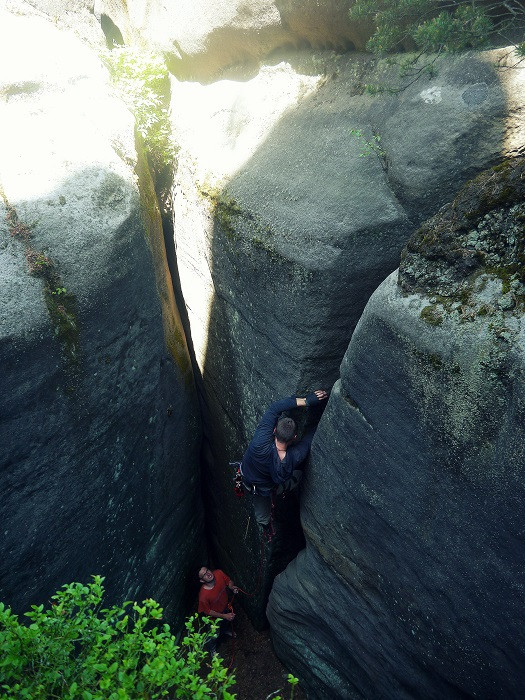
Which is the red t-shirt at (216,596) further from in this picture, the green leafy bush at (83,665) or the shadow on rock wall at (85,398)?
the green leafy bush at (83,665)

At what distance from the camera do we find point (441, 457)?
12.8 ft

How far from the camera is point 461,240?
3787mm

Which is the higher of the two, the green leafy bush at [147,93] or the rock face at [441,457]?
the green leafy bush at [147,93]

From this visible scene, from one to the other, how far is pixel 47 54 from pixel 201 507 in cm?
623

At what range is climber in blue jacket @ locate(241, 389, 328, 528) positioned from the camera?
17.1 ft

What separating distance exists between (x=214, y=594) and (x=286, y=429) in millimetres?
3580

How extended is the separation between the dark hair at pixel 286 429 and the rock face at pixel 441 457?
26 cm

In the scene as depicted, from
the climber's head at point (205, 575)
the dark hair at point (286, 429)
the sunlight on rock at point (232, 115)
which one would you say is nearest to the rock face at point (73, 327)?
the sunlight on rock at point (232, 115)

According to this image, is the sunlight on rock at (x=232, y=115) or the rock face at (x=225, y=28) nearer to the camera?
the rock face at (x=225, y=28)

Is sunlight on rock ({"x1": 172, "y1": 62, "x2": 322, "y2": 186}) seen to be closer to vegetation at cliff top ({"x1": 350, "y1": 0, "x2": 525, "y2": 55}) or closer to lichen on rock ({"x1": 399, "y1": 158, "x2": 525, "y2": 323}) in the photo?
vegetation at cliff top ({"x1": 350, "y1": 0, "x2": 525, "y2": 55})

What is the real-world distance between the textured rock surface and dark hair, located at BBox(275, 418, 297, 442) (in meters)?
0.41

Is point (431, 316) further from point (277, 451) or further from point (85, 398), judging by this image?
point (85, 398)

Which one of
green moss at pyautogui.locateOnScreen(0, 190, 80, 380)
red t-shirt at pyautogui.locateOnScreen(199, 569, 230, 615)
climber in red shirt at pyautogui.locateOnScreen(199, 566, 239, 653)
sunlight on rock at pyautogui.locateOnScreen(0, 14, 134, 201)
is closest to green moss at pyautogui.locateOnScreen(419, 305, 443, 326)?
green moss at pyautogui.locateOnScreen(0, 190, 80, 380)

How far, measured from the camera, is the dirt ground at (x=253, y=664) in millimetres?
7238
